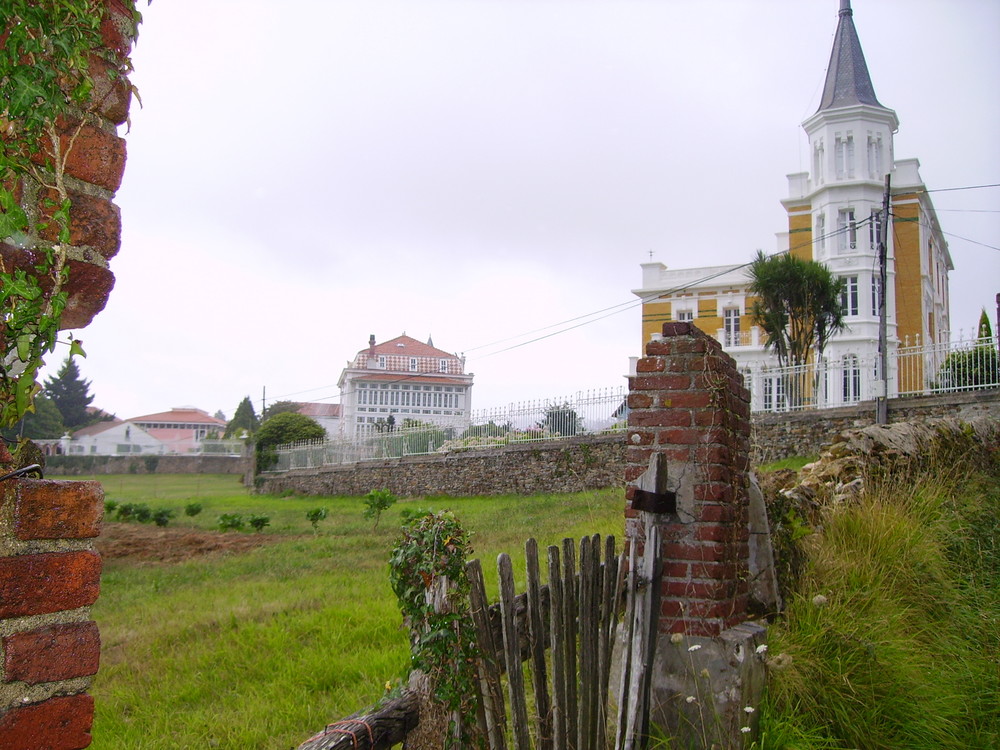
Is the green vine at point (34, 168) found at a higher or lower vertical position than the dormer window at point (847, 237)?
lower

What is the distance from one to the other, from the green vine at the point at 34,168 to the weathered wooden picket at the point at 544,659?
1546mm

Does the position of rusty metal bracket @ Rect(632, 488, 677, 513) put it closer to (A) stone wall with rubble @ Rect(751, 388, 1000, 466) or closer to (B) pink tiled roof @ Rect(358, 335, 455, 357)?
(A) stone wall with rubble @ Rect(751, 388, 1000, 466)

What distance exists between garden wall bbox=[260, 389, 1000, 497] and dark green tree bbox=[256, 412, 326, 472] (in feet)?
29.4

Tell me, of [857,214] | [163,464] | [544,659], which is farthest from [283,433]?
[544,659]

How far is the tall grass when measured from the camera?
11.9 feet

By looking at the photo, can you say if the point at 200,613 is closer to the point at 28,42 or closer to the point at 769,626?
the point at 769,626

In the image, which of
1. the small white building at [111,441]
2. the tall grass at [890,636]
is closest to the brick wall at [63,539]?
the tall grass at [890,636]

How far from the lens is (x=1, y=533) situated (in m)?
1.24

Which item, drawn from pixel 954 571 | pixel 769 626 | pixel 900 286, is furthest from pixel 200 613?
pixel 900 286

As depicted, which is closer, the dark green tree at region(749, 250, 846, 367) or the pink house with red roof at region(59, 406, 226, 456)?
the dark green tree at region(749, 250, 846, 367)

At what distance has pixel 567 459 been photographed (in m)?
18.6

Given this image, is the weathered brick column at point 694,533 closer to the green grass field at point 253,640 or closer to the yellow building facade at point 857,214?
the green grass field at point 253,640

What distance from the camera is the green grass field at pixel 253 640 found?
4.70 meters

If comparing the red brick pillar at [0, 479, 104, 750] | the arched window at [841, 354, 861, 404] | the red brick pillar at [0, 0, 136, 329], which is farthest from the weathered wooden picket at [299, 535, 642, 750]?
the arched window at [841, 354, 861, 404]
